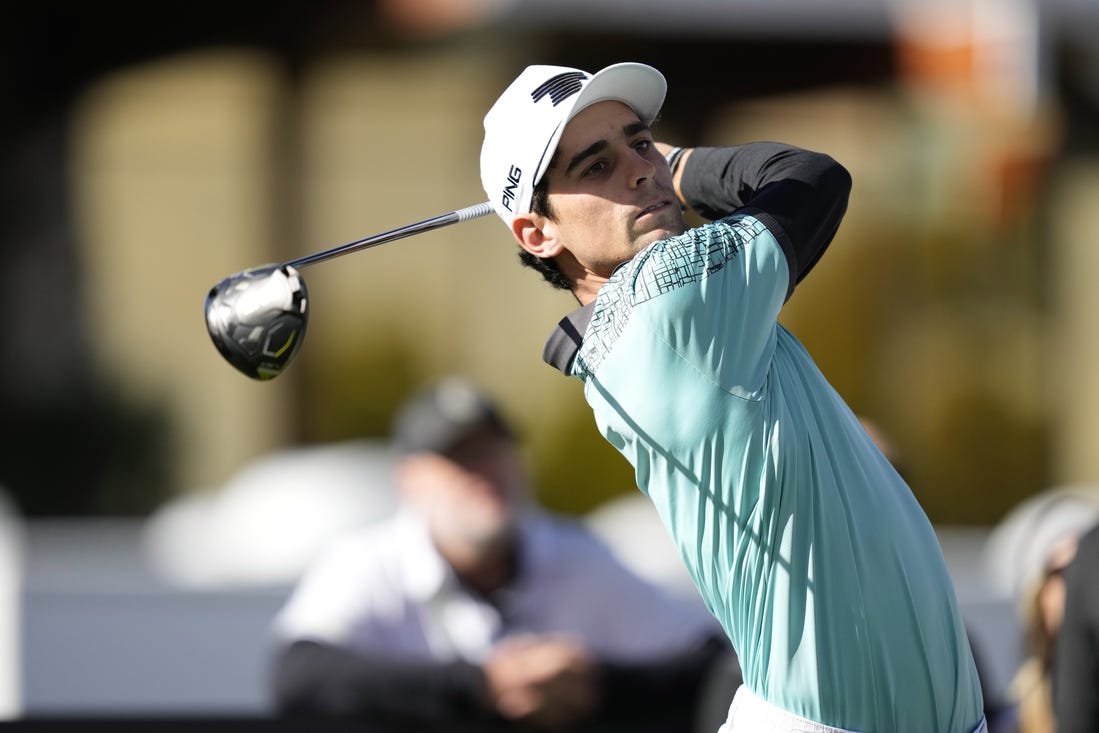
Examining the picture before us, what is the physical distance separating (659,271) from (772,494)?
13.5 inches

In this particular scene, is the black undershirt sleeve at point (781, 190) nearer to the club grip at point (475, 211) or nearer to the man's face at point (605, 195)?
the man's face at point (605, 195)

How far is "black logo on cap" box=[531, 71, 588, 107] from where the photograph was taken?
2336 millimetres

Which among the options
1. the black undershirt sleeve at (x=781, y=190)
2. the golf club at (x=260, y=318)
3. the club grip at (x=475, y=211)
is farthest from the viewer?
the club grip at (x=475, y=211)

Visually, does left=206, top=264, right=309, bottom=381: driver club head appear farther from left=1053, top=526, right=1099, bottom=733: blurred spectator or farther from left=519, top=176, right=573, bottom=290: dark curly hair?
left=1053, top=526, right=1099, bottom=733: blurred spectator

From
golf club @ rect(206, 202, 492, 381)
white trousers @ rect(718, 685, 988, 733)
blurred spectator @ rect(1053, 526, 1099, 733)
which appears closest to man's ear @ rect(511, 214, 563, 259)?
golf club @ rect(206, 202, 492, 381)

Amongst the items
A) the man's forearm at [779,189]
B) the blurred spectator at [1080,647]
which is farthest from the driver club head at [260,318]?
the blurred spectator at [1080,647]

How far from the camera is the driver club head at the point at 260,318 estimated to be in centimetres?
238

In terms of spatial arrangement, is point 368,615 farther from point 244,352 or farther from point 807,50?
point 807,50

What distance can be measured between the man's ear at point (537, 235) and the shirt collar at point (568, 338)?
119 mm

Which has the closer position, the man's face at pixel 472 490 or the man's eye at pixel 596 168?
the man's eye at pixel 596 168

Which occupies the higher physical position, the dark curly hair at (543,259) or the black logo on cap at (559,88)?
the black logo on cap at (559,88)

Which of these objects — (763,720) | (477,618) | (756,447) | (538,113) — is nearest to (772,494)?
(756,447)

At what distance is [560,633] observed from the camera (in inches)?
177

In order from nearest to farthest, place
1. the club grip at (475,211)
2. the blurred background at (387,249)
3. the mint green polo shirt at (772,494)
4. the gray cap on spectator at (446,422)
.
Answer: the mint green polo shirt at (772,494), the club grip at (475,211), the gray cap on spectator at (446,422), the blurred background at (387,249)
